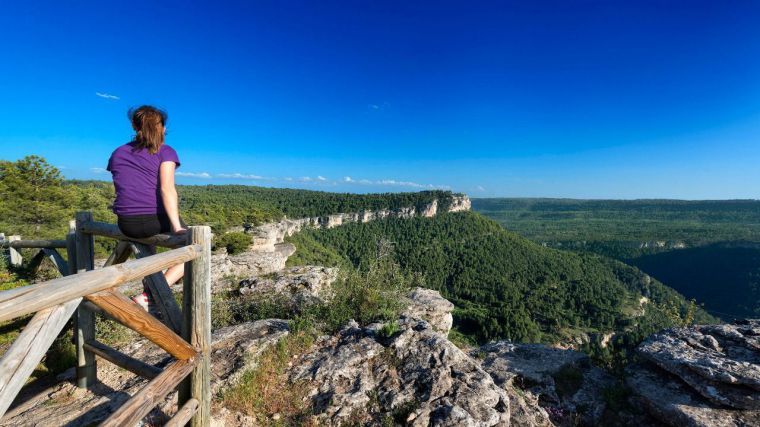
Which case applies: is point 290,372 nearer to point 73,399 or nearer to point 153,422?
point 153,422

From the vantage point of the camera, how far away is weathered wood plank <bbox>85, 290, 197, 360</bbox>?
198cm

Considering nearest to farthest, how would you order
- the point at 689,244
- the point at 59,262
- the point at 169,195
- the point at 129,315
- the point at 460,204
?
the point at 129,315 < the point at 169,195 < the point at 59,262 < the point at 460,204 < the point at 689,244

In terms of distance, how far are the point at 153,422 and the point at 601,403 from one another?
20.6 ft

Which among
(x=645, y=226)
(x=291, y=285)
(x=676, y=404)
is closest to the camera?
(x=676, y=404)

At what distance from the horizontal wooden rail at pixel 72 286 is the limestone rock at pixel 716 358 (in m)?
6.91

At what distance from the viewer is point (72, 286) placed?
165 centimetres

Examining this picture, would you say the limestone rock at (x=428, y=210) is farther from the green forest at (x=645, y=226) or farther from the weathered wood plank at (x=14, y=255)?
the weathered wood plank at (x=14, y=255)

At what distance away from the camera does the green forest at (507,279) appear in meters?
46.2

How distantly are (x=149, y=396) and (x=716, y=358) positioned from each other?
7577 mm

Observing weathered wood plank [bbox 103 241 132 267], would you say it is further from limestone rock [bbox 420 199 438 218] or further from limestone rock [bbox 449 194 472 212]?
limestone rock [bbox 449 194 472 212]

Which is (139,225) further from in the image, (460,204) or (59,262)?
(460,204)

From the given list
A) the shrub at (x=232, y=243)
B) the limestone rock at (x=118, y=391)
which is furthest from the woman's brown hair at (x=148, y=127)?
the shrub at (x=232, y=243)

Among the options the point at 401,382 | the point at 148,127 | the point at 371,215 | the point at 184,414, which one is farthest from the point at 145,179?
the point at 371,215

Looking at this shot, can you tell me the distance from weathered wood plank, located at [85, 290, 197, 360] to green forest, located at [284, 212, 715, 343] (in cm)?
4012
